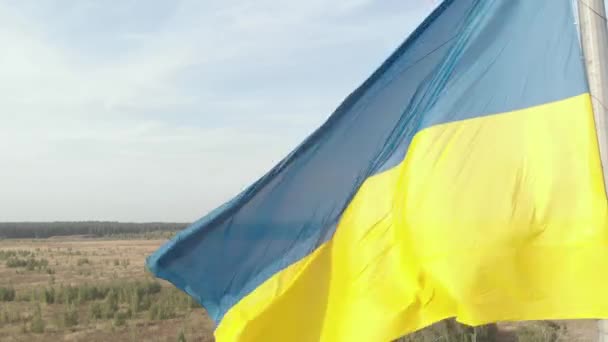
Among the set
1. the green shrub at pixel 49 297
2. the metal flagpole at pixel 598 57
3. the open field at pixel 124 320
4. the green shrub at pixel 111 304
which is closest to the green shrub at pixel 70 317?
the open field at pixel 124 320

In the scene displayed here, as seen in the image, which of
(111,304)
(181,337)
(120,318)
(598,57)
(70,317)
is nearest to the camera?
(598,57)

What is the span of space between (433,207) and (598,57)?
1.10 metres

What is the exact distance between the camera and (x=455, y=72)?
13.2ft

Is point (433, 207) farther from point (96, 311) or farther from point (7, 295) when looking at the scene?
point (7, 295)

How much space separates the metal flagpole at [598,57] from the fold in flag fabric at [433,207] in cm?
6

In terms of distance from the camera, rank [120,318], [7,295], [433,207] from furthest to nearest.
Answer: [7,295] → [120,318] → [433,207]

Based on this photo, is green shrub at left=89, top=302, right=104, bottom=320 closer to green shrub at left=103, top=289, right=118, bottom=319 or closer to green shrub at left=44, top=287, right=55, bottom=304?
green shrub at left=103, top=289, right=118, bottom=319

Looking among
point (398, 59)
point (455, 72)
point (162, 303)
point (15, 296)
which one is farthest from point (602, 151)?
point (15, 296)

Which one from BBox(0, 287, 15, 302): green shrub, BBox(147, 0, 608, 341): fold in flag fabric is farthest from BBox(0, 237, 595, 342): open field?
BBox(147, 0, 608, 341): fold in flag fabric

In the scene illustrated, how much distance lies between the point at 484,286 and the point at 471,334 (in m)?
11.0

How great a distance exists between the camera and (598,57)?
132 inches

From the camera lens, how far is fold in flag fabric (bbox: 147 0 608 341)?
3.46m

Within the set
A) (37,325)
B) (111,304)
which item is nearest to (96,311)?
(111,304)

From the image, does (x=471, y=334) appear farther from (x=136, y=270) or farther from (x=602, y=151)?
(x=136, y=270)
